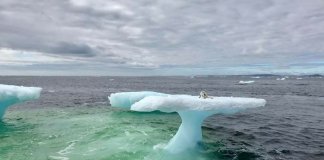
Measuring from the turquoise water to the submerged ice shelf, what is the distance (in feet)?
2.34

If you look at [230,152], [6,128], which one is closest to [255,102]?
[230,152]

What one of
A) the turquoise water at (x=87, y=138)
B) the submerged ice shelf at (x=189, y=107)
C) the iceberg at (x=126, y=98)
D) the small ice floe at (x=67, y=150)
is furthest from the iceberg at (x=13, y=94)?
the submerged ice shelf at (x=189, y=107)

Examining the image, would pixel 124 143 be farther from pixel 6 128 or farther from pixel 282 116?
pixel 282 116

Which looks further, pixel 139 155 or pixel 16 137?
pixel 16 137

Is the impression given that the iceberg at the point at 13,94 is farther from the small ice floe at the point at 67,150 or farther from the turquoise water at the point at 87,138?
the small ice floe at the point at 67,150

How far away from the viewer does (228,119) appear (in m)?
27.5

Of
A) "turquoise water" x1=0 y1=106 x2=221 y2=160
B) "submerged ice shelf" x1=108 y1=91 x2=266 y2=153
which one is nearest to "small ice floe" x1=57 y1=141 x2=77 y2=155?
"turquoise water" x1=0 y1=106 x2=221 y2=160

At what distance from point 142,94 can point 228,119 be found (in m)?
8.20

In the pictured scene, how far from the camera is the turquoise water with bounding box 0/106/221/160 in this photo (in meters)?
14.0

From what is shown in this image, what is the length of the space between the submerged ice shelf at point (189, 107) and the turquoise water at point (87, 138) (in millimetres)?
712

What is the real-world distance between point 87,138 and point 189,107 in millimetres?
7247

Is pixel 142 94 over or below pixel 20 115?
over

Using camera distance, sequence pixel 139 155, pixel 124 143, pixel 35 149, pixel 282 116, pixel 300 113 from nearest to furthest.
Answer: pixel 139 155 < pixel 35 149 < pixel 124 143 < pixel 282 116 < pixel 300 113

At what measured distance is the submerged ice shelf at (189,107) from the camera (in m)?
12.6
